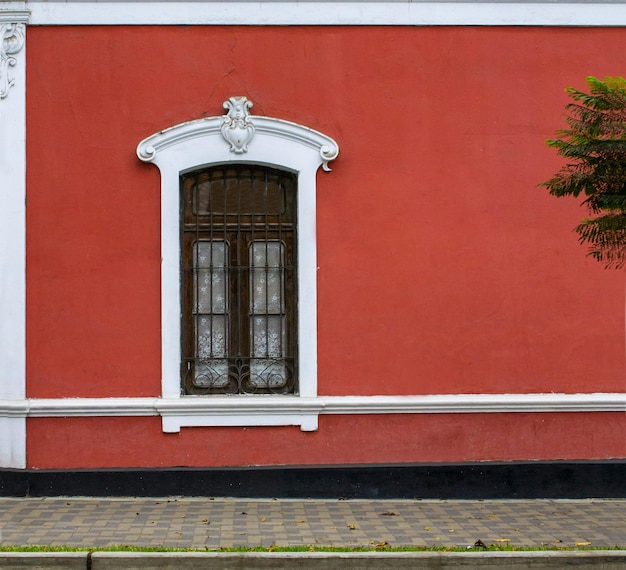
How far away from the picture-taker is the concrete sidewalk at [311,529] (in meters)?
6.83

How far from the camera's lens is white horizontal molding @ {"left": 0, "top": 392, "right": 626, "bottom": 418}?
875 cm

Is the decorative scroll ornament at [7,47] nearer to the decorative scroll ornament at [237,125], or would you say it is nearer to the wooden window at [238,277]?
the wooden window at [238,277]

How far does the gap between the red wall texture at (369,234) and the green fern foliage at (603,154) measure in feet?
6.58

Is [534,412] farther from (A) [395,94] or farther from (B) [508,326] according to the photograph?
(A) [395,94]

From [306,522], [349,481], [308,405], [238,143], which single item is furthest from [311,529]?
[238,143]

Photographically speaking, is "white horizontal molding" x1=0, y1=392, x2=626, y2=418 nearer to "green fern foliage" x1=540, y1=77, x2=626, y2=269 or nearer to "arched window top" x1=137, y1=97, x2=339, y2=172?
"arched window top" x1=137, y1=97, x2=339, y2=172

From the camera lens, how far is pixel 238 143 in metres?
8.82

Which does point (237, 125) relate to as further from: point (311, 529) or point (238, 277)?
point (311, 529)

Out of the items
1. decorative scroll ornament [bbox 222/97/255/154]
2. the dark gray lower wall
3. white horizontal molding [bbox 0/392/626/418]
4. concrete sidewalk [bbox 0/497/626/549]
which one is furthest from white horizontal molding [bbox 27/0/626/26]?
concrete sidewalk [bbox 0/497/626/549]

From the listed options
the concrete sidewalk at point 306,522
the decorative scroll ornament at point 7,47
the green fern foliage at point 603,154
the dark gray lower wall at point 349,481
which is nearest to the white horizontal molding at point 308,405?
the dark gray lower wall at point 349,481

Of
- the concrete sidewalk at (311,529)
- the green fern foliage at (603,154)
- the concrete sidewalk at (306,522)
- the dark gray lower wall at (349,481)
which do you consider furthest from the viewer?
the dark gray lower wall at (349,481)

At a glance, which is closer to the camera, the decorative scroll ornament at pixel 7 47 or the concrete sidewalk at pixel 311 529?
the concrete sidewalk at pixel 311 529

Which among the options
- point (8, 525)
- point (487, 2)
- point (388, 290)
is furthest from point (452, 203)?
point (8, 525)

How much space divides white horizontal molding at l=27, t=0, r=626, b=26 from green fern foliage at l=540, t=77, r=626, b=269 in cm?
224
